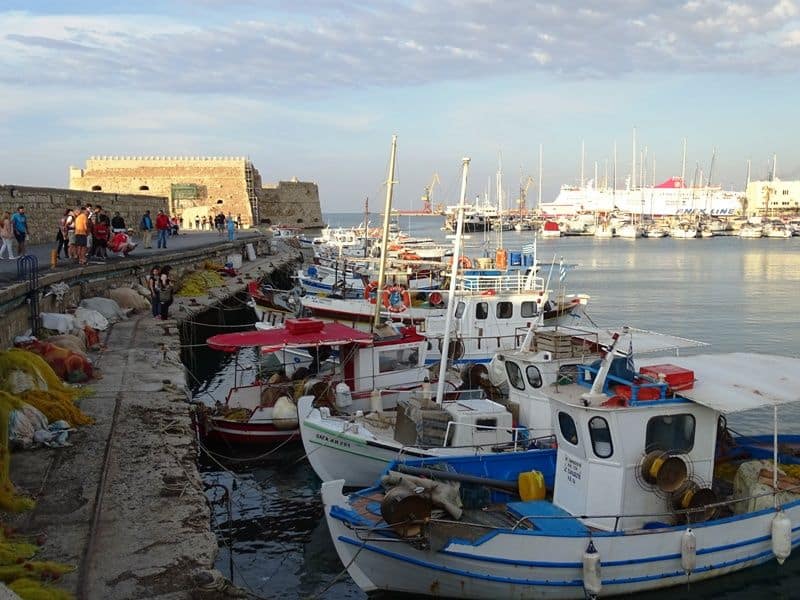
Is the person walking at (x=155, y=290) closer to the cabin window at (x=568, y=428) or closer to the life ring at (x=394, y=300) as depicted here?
the life ring at (x=394, y=300)

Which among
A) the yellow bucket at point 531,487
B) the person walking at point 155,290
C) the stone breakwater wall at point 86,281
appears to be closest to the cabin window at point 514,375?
the yellow bucket at point 531,487

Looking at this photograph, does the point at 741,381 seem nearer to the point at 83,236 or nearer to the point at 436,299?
the point at 436,299

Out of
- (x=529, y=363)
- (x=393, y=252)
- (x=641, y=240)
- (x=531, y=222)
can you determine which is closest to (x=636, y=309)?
(x=393, y=252)

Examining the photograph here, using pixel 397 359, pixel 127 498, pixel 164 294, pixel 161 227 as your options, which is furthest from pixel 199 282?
pixel 127 498

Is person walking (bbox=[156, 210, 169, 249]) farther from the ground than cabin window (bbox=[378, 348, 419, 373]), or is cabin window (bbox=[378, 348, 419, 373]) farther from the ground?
person walking (bbox=[156, 210, 169, 249])

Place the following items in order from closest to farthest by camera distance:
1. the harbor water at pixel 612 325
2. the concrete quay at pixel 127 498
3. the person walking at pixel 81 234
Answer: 1. the concrete quay at pixel 127 498
2. the harbor water at pixel 612 325
3. the person walking at pixel 81 234

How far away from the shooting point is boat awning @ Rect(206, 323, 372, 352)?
1414cm

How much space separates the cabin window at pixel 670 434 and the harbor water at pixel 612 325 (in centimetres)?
170

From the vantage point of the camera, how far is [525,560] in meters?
8.71

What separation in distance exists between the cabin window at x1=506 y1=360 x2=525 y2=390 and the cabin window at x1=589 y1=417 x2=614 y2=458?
261 centimetres

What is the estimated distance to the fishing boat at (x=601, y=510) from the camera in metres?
8.72

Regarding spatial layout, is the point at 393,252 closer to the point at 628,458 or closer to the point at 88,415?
the point at 88,415

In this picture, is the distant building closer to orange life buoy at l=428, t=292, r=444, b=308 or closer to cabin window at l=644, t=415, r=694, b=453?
orange life buoy at l=428, t=292, r=444, b=308

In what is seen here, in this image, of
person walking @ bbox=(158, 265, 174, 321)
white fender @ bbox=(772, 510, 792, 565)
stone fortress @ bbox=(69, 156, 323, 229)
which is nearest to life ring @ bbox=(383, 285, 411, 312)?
person walking @ bbox=(158, 265, 174, 321)
